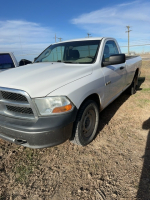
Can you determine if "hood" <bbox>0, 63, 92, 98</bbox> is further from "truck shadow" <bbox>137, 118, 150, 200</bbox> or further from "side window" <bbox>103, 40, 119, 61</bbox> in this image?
"truck shadow" <bbox>137, 118, 150, 200</bbox>

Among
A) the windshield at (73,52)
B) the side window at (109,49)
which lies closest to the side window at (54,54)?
the windshield at (73,52)

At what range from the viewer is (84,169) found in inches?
85.2

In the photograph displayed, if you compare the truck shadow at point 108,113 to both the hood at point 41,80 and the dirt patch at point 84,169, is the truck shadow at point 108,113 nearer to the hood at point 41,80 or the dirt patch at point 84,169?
the dirt patch at point 84,169

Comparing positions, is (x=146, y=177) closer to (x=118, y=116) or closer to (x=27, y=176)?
(x=27, y=176)

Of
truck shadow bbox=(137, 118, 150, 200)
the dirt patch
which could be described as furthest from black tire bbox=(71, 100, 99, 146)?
truck shadow bbox=(137, 118, 150, 200)

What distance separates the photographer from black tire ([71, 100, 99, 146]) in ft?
7.52

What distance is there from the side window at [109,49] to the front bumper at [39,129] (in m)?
1.73

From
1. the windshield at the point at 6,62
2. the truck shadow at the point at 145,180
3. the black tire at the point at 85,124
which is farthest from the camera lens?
the windshield at the point at 6,62

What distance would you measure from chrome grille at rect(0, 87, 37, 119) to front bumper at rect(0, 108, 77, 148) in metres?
0.09

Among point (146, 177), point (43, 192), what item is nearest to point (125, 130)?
point (146, 177)

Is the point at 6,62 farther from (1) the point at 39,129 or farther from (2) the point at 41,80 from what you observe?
(1) the point at 39,129

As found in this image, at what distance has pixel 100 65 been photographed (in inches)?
111

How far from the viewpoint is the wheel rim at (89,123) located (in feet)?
8.35

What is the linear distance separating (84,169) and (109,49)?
2.72 m
